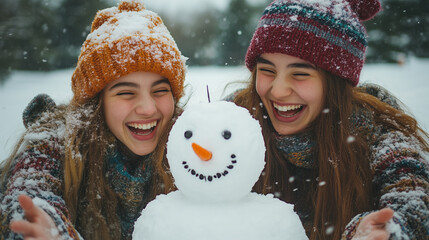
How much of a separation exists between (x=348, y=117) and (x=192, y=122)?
1188mm

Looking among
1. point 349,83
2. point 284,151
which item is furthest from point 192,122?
point 349,83

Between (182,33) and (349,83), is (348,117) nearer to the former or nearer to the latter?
→ (349,83)

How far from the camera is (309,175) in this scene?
6.70 feet

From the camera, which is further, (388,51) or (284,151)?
(388,51)

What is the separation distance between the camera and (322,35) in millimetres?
1679

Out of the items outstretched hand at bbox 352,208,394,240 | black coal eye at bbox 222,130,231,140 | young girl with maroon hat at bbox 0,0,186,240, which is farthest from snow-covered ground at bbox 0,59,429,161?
outstretched hand at bbox 352,208,394,240

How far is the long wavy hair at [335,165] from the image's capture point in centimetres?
172

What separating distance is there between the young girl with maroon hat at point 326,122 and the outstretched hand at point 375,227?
0.44 meters

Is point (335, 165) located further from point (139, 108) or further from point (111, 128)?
point (111, 128)

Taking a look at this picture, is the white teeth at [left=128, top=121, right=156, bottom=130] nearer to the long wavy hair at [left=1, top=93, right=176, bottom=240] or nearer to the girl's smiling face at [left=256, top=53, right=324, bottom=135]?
the long wavy hair at [left=1, top=93, right=176, bottom=240]

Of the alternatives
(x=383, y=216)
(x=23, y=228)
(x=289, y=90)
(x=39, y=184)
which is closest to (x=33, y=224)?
(x=23, y=228)

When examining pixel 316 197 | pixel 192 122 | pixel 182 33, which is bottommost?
pixel 316 197

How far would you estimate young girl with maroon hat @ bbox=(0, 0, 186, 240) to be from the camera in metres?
1.70

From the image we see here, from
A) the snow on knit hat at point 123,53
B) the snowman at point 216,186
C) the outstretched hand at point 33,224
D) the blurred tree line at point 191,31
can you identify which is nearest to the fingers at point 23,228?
the outstretched hand at point 33,224
